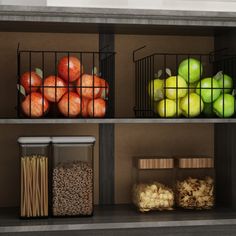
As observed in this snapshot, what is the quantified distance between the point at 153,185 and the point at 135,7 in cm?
60

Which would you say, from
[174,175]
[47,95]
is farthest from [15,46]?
[174,175]

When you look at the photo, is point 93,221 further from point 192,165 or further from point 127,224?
point 192,165

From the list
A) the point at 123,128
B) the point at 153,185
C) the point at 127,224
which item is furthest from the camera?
the point at 123,128

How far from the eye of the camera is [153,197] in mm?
1899

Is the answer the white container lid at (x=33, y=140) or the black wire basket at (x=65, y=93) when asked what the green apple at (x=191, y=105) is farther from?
the white container lid at (x=33, y=140)

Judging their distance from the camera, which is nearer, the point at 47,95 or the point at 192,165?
the point at 47,95

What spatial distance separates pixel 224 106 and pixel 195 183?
A: 0.29 metres

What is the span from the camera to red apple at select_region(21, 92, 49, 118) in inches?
69.9

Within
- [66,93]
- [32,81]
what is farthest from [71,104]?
[32,81]

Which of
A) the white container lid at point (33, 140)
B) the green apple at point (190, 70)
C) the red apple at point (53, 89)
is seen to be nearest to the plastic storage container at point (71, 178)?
the white container lid at point (33, 140)

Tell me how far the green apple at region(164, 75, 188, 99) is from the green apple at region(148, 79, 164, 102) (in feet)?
0.09

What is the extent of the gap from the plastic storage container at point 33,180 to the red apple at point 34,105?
3.4 inches

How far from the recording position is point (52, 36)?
6.69 ft

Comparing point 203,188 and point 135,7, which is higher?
point 135,7
